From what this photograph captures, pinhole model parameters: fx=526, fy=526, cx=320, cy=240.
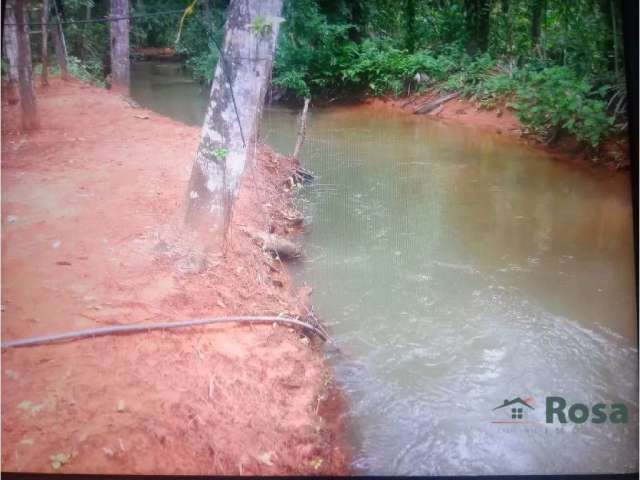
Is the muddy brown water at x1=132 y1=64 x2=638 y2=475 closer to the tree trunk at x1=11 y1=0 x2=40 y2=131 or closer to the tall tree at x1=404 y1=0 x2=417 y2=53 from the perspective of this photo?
the tree trunk at x1=11 y1=0 x2=40 y2=131

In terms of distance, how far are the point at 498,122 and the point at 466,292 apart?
61.1 inches

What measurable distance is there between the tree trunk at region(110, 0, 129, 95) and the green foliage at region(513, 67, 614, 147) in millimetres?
2629

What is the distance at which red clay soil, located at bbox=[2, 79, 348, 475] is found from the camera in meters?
2.00

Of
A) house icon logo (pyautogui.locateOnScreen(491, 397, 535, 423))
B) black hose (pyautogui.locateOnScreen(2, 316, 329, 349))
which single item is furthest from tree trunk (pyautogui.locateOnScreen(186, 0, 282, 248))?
house icon logo (pyautogui.locateOnScreen(491, 397, 535, 423))

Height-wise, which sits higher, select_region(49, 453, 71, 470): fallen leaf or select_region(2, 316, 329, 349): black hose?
select_region(2, 316, 329, 349): black hose

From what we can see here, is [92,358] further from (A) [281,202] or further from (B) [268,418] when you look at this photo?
(A) [281,202]

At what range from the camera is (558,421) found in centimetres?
230

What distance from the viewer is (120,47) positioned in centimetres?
406

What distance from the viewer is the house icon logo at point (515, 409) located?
230 centimetres

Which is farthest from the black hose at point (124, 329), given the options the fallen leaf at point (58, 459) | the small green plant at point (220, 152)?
the small green plant at point (220, 152)

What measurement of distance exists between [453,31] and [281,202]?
209 cm

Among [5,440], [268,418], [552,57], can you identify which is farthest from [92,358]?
[552,57]

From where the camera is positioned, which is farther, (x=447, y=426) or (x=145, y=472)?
(x=447, y=426)

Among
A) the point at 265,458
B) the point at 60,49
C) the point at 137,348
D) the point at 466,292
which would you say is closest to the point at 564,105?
the point at 466,292
